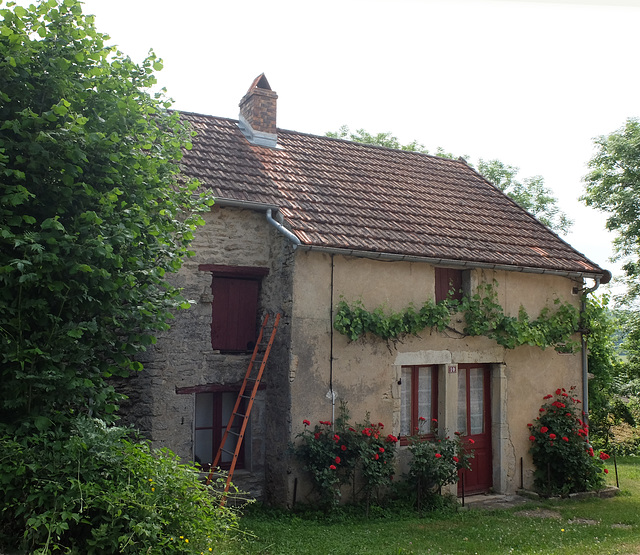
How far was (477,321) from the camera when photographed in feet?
33.6

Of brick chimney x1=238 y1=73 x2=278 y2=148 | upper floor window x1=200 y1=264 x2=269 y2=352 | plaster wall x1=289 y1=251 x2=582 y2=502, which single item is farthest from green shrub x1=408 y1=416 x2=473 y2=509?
brick chimney x1=238 y1=73 x2=278 y2=148

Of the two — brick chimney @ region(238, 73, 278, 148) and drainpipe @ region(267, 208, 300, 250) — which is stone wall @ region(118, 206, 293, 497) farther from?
brick chimney @ region(238, 73, 278, 148)

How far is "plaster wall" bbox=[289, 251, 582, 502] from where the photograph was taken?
899 centimetres

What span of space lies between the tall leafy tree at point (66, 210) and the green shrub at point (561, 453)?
25.7 feet

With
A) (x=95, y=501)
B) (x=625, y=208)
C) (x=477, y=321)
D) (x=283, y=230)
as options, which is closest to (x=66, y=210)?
(x=95, y=501)

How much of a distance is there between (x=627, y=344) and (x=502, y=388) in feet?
30.3

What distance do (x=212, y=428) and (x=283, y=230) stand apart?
10.9 feet

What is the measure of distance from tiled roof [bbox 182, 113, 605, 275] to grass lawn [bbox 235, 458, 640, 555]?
12.9 ft

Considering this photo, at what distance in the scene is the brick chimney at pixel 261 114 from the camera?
38.2ft

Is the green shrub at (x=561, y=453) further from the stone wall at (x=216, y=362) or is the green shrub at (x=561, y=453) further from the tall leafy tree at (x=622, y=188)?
the tall leafy tree at (x=622, y=188)

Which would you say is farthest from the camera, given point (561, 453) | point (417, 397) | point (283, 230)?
point (561, 453)

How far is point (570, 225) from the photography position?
25.6 m

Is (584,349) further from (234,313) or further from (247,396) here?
(234,313)

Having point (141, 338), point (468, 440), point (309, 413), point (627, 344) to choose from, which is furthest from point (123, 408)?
point (627, 344)
